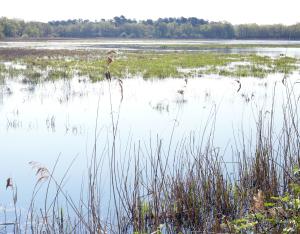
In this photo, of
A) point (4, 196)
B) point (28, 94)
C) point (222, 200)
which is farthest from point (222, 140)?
point (28, 94)

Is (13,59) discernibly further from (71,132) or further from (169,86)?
(71,132)

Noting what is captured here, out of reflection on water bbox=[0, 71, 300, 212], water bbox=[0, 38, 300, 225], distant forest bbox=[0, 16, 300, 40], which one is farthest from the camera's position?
distant forest bbox=[0, 16, 300, 40]

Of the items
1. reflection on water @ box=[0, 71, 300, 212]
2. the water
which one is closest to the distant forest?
reflection on water @ box=[0, 71, 300, 212]

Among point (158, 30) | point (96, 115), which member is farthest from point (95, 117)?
point (158, 30)

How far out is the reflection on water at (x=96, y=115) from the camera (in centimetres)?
823

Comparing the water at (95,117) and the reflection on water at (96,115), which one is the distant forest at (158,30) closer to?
the reflection on water at (96,115)

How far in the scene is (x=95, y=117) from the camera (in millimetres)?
11602

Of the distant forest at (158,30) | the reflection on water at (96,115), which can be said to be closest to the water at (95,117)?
the reflection on water at (96,115)

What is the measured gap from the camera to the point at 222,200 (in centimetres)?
542

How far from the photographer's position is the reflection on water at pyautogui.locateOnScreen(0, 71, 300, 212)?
823 cm

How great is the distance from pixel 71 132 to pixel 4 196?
153 inches

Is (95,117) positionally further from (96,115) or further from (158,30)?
(158,30)

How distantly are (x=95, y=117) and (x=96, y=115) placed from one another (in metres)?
0.07

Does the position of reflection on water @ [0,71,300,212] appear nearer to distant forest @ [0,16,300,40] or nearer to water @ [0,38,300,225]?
water @ [0,38,300,225]
